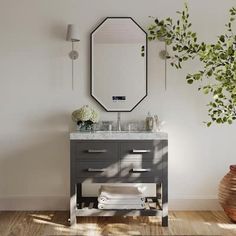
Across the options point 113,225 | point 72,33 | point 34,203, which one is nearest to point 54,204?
point 34,203

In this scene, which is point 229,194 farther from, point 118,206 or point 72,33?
point 72,33

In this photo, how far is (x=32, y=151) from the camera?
13.0 ft

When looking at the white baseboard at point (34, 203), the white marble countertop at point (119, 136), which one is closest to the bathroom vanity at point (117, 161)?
the white marble countertop at point (119, 136)

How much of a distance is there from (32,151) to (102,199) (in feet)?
3.12

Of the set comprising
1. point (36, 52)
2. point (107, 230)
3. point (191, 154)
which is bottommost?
point (107, 230)

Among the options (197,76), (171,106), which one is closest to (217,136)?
(171,106)

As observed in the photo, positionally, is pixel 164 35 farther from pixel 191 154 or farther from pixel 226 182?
pixel 226 182

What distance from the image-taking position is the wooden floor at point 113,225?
332 cm

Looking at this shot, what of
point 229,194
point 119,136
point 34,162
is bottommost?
point 229,194

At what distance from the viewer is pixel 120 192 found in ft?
11.7

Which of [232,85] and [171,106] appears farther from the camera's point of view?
[171,106]

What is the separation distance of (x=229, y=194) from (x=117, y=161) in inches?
41.1

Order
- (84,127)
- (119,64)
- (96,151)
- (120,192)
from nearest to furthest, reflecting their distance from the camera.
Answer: (96,151)
(120,192)
(84,127)
(119,64)

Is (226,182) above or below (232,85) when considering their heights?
below
